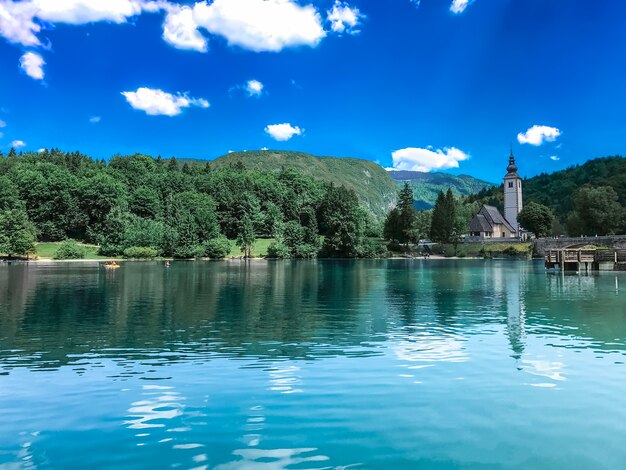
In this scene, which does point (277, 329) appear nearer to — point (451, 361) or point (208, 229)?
point (451, 361)

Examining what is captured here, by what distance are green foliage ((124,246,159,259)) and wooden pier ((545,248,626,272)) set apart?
296ft

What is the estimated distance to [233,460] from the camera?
9406 mm

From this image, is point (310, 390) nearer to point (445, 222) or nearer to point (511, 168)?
point (445, 222)

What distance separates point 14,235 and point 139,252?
87.9ft

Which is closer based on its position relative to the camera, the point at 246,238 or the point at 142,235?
the point at 142,235

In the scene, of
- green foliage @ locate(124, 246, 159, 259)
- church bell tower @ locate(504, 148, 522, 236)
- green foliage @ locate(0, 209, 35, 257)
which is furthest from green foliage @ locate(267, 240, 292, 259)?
church bell tower @ locate(504, 148, 522, 236)

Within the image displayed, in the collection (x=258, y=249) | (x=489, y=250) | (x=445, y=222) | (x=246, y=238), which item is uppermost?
(x=445, y=222)

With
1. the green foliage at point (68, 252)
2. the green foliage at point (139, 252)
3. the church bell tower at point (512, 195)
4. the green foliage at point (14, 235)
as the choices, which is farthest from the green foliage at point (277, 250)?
the church bell tower at point (512, 195)

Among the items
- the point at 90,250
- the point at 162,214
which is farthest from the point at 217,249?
the point at 162,214

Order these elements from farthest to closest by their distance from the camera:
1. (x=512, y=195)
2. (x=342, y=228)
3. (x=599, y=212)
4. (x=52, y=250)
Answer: (x=512, y=195)
(x=342, y=228)
(x=599, y=212)
(x=52, y=250)

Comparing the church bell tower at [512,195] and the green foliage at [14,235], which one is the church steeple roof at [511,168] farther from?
the green foliage at [14,235]

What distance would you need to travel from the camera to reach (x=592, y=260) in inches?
3034

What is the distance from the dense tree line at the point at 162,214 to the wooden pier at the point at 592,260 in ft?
220

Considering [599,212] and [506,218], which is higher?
[506,218]
